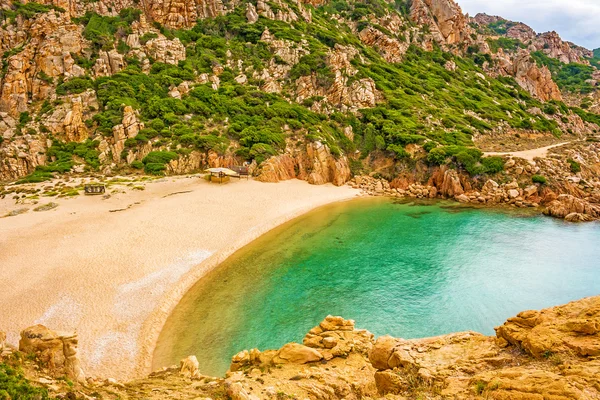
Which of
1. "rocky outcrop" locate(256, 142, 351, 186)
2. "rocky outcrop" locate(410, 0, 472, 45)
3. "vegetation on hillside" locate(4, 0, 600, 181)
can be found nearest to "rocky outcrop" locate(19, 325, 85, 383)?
"vegetation on hillside" locate(4, 0, 600, 181)

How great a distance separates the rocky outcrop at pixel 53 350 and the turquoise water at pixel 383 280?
557cm

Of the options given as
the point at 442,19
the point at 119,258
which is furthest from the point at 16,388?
the point at 442,19

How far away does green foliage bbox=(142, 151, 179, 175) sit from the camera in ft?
119

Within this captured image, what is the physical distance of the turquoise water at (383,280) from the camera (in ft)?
49.5

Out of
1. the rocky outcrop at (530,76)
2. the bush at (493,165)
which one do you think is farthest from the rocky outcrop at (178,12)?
the rocky outcrop at (530,76)

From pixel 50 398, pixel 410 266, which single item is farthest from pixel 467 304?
pixel 50 398

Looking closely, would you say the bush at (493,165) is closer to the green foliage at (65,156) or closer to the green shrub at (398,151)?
the green shrub at (398,151)

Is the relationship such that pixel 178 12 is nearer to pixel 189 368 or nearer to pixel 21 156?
pixel 21 156

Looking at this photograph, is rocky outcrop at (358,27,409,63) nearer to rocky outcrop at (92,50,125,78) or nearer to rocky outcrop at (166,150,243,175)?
rocky outcrop at (166,150,243,175)

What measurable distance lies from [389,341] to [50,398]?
25.1 feet

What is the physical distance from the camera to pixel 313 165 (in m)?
40.9

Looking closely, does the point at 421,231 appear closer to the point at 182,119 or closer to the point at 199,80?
the point at 182,119

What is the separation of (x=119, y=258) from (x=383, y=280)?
15796 mm

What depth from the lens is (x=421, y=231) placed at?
28.2 metres
